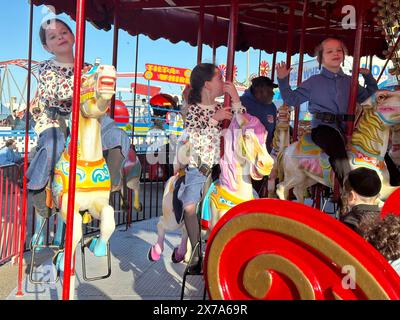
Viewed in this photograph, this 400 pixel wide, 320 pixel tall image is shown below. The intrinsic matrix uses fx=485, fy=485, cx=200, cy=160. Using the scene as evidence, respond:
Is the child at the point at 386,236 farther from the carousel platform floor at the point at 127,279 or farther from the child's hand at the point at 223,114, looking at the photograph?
the carousel platform floor at the point at 127,279

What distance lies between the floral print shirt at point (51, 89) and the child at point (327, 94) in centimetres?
156

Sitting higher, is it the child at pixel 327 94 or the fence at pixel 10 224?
the child at pixel 327 94

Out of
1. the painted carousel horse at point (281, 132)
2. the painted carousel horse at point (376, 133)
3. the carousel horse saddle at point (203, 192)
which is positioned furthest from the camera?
the painted carousel horse at point (281, 132)

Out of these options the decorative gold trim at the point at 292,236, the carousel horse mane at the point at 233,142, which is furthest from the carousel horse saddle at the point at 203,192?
the decorative gold trim at the point at 292,236

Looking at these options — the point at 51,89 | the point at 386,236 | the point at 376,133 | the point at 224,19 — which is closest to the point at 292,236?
the point at 386,236

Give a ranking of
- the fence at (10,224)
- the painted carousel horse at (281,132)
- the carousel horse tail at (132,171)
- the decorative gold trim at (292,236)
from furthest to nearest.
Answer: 1. the painted carousel horse at (281,132)
2. the carousel horse tail at (132,171)
3. the fence at (10,224)
4. the decorative gold trim at (292,236)

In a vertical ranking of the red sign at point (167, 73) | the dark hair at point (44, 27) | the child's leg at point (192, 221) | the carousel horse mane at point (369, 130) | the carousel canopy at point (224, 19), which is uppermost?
the red sign at point (167, 73)

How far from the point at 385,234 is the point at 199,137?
6.22 feet

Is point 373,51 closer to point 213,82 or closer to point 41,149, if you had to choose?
point 213,82

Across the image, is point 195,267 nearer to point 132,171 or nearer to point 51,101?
point 51,101

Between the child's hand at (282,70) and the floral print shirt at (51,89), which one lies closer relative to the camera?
the floral print shirt at (51,89)

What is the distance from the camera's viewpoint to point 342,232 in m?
1.24

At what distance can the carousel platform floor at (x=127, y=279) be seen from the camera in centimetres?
347
